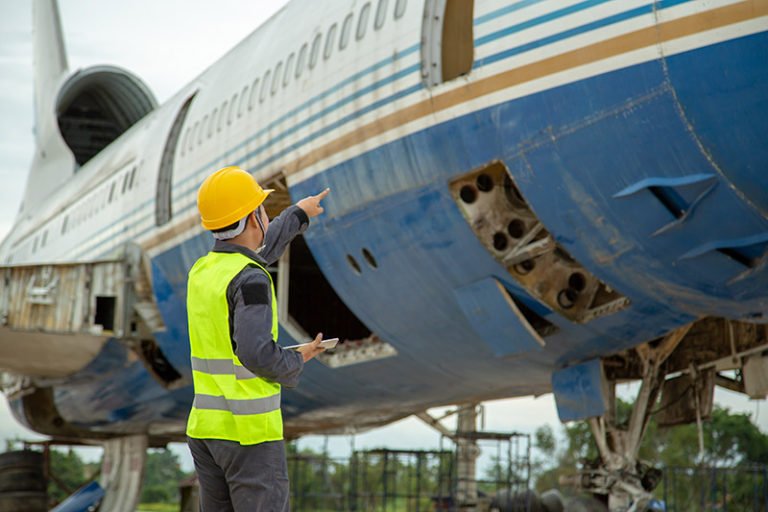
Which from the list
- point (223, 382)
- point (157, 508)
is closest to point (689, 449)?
point (157, 508)

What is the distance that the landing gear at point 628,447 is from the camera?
31.5 feet

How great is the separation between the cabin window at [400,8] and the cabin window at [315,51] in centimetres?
143

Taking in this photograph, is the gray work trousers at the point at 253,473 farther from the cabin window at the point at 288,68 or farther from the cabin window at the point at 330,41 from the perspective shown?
the cabin window at the point at 288,68

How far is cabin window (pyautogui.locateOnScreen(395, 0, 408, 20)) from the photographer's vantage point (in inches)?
361

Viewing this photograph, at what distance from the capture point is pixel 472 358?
10039mm

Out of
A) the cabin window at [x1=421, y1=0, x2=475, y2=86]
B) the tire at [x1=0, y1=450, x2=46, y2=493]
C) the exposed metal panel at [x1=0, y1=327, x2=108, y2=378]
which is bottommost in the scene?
the tire at [x1=0, y1=450, x2=46, y2=493]

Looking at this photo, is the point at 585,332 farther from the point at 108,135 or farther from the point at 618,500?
the point at 108,135

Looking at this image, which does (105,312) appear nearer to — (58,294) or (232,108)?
(58,294)

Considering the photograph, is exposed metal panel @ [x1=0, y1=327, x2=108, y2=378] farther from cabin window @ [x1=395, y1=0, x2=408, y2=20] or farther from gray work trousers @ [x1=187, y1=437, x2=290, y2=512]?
gray work trousers @ [x1=187, y1=437, x2=290, y2=512]

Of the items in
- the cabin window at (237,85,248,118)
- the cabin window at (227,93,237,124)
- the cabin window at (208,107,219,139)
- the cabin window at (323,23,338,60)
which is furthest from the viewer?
the cabin window at (208,107,219,139)

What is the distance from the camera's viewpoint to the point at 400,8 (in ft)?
30.3

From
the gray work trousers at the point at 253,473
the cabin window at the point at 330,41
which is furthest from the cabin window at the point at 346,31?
the gray work trousers at the point at 253,473

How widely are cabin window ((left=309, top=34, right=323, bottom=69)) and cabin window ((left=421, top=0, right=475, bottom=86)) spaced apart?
1951mm

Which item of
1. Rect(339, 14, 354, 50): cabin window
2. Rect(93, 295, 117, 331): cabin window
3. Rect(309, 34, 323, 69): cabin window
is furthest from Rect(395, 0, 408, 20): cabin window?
Rect(93, 295, 117, 331): cabin window
